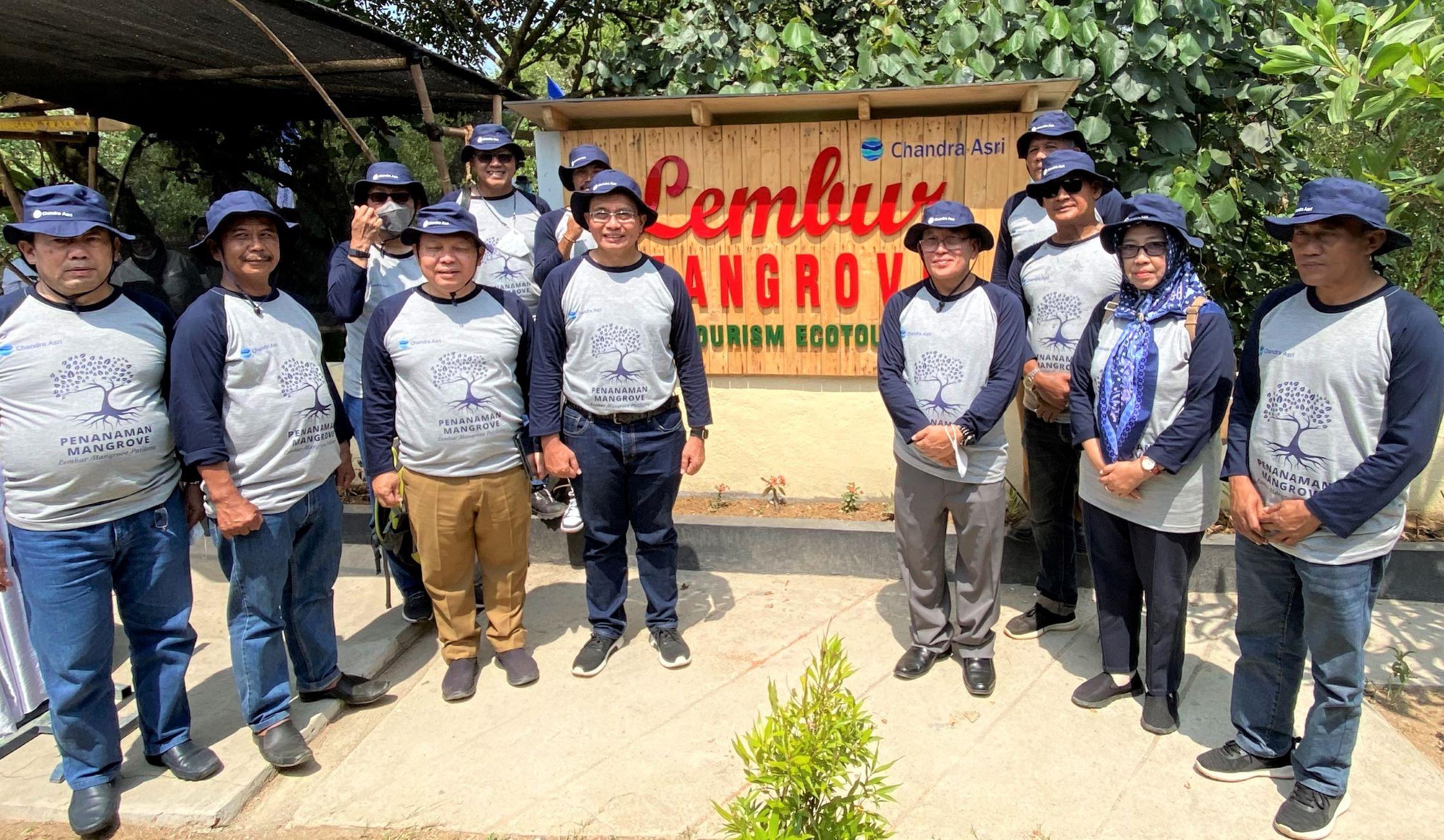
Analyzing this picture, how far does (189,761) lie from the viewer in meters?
3.23

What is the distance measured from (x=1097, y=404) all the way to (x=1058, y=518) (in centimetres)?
82

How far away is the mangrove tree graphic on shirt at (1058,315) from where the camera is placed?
3684 millimetres

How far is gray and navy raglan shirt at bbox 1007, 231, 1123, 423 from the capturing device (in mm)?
3627

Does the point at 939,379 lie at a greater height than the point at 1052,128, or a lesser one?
lesser

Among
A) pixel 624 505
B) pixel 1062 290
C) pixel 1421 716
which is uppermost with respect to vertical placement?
pixel 1062 290

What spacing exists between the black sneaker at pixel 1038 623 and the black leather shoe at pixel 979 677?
47cm

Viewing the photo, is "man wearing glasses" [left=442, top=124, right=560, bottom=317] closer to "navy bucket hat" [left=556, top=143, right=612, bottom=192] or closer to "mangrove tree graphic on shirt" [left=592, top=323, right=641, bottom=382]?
"navy bucket hat" [left=556, top=143, right=612, bottom=192]

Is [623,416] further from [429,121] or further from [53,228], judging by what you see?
[429,121]

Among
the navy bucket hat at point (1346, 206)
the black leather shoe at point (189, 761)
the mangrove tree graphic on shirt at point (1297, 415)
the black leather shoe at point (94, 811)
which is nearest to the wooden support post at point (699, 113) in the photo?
the navy bucket hat at point (1346, 206)

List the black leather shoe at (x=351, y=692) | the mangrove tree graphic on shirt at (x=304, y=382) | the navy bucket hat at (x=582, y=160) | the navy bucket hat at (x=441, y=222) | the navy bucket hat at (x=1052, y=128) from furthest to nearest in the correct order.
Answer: the navy bucket hat at (x=582, y=160) → the navy bucket hat at (x=1052, y=128) → the black leather shoe at (x=351, y=692) → the navy bucket hat at (x=441, y=222) → the mangrove tree graphic on shirt at (x=304, y=382)

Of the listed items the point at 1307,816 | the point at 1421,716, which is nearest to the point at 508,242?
the point at 1307,816

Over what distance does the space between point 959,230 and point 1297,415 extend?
1.30 m

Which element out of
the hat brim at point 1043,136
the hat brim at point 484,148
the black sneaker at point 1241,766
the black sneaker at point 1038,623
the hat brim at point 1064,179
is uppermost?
the hat brim at point 484,148

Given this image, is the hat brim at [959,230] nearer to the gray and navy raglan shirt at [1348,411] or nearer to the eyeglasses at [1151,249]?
the eyeglasses at [1151,249]
